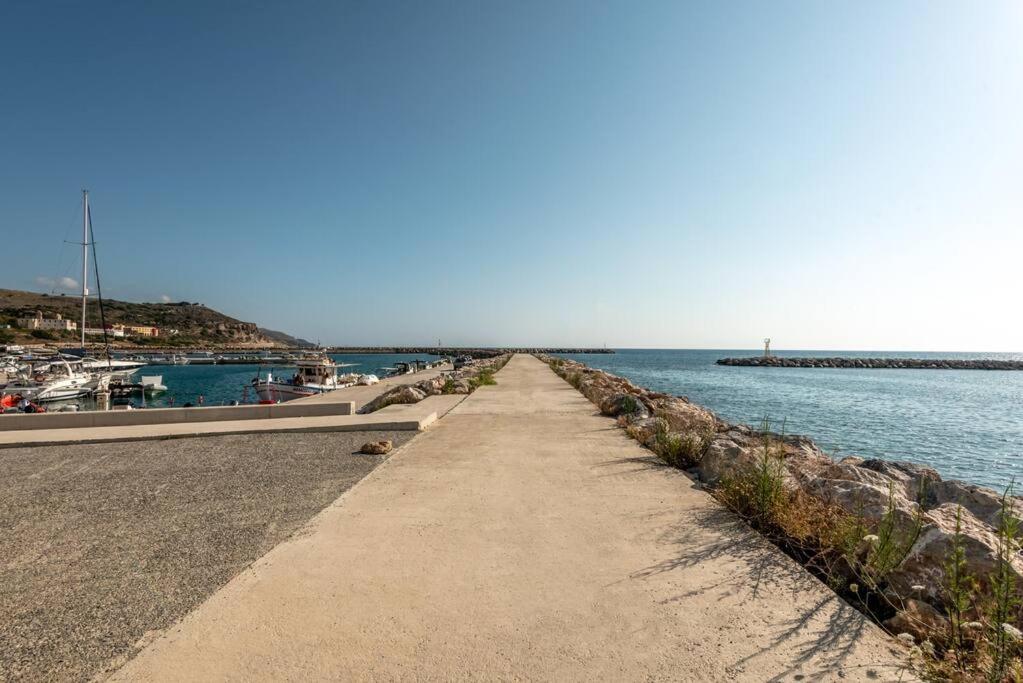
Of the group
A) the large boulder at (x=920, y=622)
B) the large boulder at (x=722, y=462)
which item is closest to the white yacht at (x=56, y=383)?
the large boulder at (x=722, y=462)

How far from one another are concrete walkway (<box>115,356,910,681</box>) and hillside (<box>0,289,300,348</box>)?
127612 millimetres

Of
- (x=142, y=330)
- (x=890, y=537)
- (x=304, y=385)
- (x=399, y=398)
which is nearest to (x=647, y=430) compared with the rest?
(x=890, y=537)

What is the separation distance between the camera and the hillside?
118 metres

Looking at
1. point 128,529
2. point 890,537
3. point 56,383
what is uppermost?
point 890,537

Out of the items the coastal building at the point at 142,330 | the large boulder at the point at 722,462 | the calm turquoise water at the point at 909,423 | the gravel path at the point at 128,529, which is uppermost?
the coastal building at the point at 142,330

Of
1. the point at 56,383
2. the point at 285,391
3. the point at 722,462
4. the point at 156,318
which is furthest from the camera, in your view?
the point at 156,318

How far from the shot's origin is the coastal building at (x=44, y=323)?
104 meters

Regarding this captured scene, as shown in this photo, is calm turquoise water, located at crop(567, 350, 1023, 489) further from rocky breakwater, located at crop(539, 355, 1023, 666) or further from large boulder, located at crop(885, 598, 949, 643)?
large boulder, located at crop(885, 598, 949, 643)

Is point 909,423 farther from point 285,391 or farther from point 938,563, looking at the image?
point 285,391

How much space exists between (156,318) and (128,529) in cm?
19396

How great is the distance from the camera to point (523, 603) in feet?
9.71

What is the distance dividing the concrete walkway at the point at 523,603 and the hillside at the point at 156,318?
127612 mm

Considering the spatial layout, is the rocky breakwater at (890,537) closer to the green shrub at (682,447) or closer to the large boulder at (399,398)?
the green shrub at (682,447)

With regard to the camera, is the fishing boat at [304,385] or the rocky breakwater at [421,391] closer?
the rocky breakwater at [421,391]
